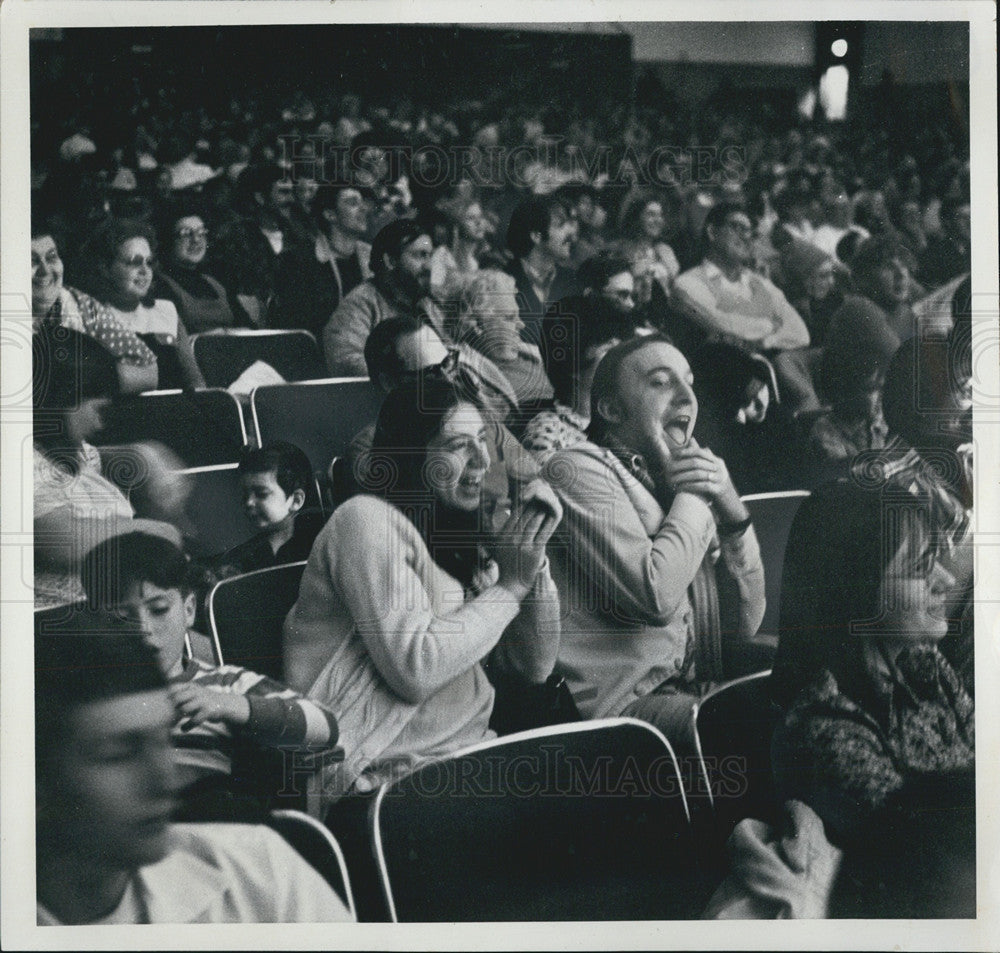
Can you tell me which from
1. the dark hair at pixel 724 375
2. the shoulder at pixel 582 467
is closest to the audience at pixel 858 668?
the dark hair at pixel 724 375

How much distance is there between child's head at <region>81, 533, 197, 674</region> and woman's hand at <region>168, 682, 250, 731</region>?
5 centimetres

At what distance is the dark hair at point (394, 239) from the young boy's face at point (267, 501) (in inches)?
17.9

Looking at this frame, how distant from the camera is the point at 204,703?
1748 mm

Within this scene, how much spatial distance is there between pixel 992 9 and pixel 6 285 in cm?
200

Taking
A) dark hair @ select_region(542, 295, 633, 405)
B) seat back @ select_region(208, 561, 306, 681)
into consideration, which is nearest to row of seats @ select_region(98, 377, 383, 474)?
seat back @ select_region(208, 561, 306, 681)

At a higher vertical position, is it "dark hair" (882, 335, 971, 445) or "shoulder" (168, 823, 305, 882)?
"dark hair" (882, 335, 971, 445)

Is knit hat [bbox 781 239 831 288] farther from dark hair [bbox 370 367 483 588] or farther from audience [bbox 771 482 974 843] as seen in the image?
dark hair [bbox 370 367 483 588]

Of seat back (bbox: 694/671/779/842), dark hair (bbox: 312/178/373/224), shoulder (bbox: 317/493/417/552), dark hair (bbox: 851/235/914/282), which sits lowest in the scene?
seat back (bbox: 694/671/779/842)

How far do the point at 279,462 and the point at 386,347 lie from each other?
30 cm

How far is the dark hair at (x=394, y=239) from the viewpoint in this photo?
5.83 ft

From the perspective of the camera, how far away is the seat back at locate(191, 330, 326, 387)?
1.77 m

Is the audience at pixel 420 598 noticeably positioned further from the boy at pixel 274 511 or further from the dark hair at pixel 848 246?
the dark hair at pixel 848 246

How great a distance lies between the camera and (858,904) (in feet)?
5.85

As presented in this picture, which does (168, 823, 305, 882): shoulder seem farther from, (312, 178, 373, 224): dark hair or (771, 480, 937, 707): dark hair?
(312, 178, 373, 224): dark hair
